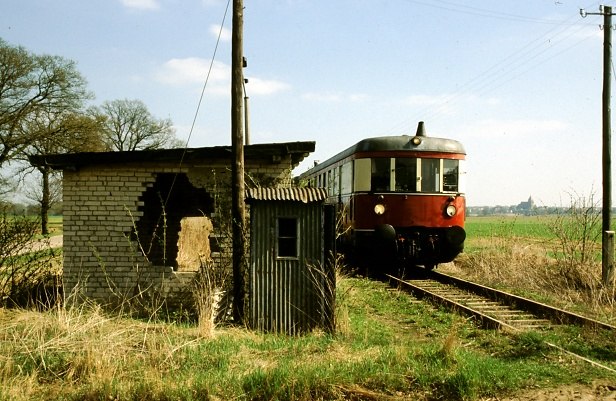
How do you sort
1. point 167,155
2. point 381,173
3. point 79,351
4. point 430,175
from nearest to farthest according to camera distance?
1. point 79,351
2. point 167,155
3. point 381,173
4. point 430,175

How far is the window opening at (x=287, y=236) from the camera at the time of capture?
862 centimetres

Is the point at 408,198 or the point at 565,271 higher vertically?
the point at 408,198

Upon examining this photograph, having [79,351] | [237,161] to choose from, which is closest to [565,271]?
[237,161]

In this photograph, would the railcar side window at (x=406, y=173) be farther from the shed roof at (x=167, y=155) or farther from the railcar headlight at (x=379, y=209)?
the shed roof at (x=167, y=155)

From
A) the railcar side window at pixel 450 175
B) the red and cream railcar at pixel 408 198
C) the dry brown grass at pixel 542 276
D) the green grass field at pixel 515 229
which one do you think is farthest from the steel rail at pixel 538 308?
the green grass field at pixel 515 229

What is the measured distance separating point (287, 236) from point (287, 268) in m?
0.49

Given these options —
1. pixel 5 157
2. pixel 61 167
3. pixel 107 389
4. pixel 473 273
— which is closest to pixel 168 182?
pixel 61 167

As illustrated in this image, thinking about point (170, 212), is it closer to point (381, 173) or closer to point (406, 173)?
point (381, 173)

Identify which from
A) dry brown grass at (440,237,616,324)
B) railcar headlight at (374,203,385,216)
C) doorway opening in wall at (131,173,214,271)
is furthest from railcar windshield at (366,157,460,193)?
doorway opening in wall at (131,173,214,271)

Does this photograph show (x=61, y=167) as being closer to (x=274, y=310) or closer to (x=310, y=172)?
(x=274, y=310)

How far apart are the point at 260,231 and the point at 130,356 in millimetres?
2782

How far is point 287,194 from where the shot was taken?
28.3 feet

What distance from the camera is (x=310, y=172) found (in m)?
22.5

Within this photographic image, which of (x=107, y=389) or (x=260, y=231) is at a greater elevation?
(x=260, y=231)
